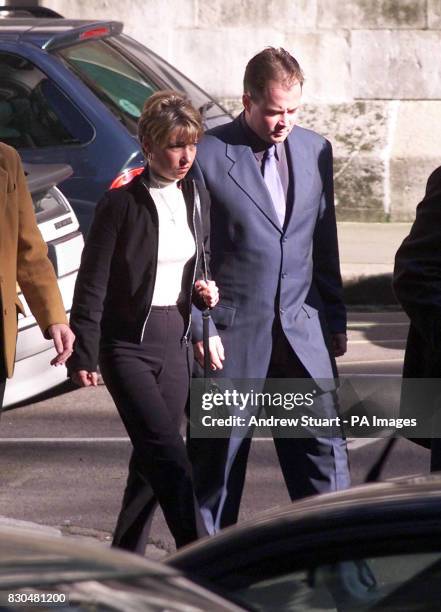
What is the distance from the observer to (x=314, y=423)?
479cm

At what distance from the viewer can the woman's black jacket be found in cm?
468

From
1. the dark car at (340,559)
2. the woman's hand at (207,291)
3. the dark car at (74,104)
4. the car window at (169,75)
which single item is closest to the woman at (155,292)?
the woman's hand at (207,291)

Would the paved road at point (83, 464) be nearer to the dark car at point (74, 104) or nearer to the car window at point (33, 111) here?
the dark car at point (74, 104)

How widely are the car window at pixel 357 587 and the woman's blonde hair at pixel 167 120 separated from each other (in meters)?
2.26

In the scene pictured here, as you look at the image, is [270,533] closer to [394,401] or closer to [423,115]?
[394,401]

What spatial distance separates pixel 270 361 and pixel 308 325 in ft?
0.54

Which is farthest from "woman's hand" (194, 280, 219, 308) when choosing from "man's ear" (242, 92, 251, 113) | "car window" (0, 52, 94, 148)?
"car window" (0, 52, 94, 148)

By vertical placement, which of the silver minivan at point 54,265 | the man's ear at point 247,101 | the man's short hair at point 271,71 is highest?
the man's short hair at point 271,71

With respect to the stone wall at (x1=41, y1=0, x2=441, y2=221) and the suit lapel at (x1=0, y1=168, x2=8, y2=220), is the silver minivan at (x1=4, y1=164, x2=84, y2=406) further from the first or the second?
the stone wall at (x1=41, y1=0, x2=441, y2=221)

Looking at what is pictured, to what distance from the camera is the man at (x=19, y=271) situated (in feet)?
15.6

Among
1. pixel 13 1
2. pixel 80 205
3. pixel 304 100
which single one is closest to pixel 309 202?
pixel 80 205

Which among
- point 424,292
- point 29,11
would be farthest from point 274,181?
point 29,11

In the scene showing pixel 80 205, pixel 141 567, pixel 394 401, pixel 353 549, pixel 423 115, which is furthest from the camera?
pixel 423 115

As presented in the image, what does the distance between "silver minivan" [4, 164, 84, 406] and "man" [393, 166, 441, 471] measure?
3151mm
